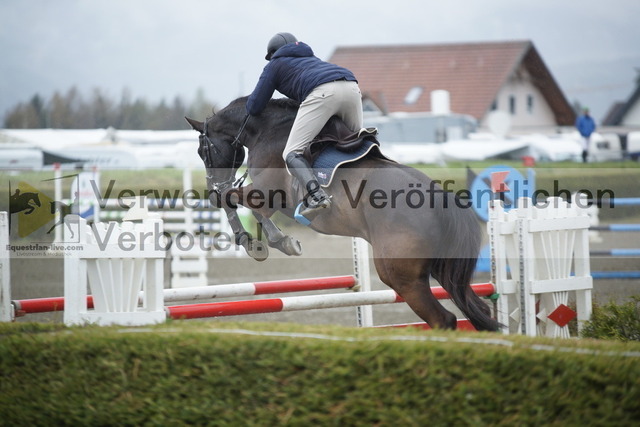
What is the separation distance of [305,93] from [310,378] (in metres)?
2.79

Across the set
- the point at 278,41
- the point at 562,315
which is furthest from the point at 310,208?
the point at 562,315

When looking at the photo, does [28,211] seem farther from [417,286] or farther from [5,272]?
[417,286]

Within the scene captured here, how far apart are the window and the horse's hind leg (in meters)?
34.4

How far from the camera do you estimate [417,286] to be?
460cm

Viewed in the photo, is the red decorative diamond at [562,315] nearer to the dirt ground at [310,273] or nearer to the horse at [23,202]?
the dirt ground at [310,273]

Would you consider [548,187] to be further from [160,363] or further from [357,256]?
[160,363]

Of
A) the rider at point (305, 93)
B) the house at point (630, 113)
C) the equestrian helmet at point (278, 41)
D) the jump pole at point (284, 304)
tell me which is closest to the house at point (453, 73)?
the house at point (630, 113)

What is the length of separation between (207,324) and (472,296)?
6.09ft

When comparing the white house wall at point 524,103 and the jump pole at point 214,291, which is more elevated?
the white house wall at point 524,103

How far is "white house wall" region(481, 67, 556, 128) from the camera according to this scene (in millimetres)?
40844

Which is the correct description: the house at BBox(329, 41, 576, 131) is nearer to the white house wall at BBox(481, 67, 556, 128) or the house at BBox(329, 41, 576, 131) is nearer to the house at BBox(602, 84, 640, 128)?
the white house wall at BBox(481, 67, 556, 128)

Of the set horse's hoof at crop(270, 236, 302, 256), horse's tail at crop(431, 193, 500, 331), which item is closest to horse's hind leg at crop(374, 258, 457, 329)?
horse's tail at crop(431, 193, 500, 331)

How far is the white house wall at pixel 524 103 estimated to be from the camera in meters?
40.8

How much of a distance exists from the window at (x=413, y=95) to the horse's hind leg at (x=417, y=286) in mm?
34371
